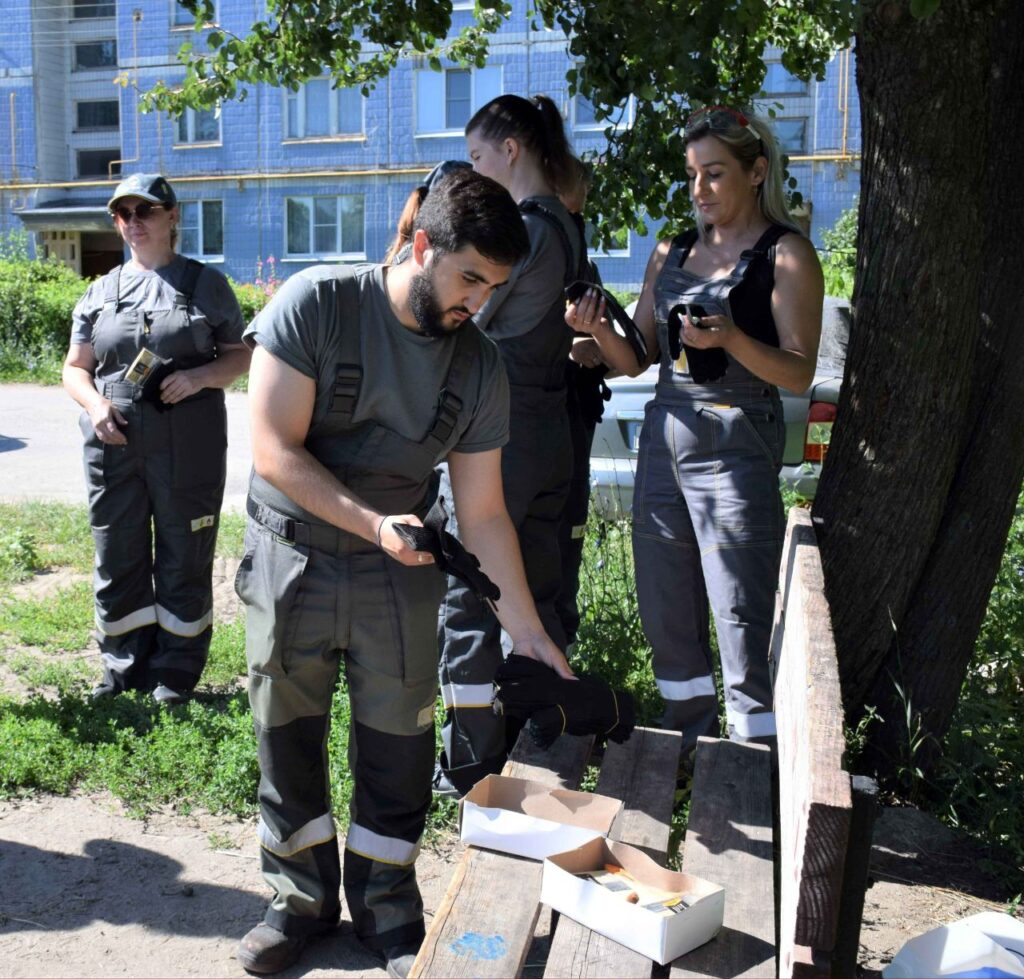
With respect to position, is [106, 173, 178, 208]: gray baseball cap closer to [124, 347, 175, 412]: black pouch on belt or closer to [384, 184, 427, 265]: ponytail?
[124, 347, 175, 412]: black pouch on belt

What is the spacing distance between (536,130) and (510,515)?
1277 millimetres

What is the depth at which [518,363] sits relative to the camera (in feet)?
13.2

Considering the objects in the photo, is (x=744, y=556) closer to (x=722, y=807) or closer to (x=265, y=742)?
(x=722, y=807)

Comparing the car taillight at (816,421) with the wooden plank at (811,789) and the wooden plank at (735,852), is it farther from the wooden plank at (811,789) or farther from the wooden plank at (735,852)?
the wooden plank at (811,789)

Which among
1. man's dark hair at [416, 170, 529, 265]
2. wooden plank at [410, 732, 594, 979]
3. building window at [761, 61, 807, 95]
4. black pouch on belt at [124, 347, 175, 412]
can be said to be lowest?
wooden plank at [410, 732, 594, 979]

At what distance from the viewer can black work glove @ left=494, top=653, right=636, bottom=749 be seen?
9.66ft

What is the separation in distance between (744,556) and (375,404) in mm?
1349

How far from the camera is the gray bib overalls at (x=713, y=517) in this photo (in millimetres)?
3691

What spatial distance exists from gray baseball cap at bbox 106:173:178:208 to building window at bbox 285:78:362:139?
26.9 metres

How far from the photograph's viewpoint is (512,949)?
92.0 inches

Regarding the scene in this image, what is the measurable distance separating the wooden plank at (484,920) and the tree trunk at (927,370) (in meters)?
1.99

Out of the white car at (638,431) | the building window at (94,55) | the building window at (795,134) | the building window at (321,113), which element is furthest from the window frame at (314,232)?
the white car at (638,431)

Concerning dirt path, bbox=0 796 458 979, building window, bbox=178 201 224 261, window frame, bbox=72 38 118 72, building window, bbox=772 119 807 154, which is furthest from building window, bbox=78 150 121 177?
dirt path, bbox=0 796 458 979

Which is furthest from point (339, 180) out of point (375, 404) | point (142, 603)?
point (375, 404)
